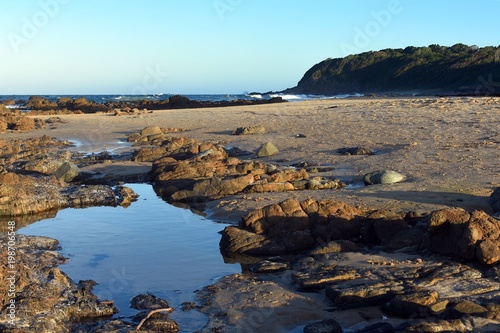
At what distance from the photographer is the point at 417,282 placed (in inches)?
225

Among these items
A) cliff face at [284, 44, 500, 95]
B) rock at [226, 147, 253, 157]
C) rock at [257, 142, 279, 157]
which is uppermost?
cliff face at [284, 44, 500, 95]

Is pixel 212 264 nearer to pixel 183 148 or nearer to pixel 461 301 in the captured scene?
pixel 461 301

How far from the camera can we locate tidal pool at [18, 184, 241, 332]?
637 cm

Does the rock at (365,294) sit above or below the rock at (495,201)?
below

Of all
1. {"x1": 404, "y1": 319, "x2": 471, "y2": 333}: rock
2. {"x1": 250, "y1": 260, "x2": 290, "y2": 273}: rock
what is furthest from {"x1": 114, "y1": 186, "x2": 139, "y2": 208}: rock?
{"x1": 404, "y1": 319, "x2": 471, "y2": 333}: rock

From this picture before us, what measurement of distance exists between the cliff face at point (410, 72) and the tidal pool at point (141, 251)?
103 feet

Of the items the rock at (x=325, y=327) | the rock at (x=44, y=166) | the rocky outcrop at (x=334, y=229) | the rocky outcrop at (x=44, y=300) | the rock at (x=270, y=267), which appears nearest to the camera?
the rock at (x=325, y=327)

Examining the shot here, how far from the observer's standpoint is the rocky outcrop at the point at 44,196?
1056 cm

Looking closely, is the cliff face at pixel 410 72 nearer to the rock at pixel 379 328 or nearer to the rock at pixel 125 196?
the rock at pixel 125 196

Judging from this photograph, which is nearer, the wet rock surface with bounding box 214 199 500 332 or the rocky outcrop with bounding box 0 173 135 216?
the wet rock surface with bounding box 214 199 500 332

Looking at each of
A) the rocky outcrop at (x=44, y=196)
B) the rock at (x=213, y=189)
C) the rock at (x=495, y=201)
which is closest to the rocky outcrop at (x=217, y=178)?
the rock at (x=213, y=189)

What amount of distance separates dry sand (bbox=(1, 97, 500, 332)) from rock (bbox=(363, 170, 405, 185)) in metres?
0.26

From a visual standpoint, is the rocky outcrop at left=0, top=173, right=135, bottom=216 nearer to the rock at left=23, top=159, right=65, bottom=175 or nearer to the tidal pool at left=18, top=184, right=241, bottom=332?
the tidal pool at left=18, top=184, right=241, bottom=332

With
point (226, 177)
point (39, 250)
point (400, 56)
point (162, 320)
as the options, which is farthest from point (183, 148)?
point (400, 56)
